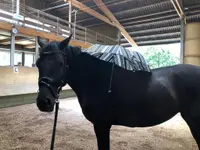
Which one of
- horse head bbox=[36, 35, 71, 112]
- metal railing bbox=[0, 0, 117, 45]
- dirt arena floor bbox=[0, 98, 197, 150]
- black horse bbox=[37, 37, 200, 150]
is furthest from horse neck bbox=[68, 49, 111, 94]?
metal railing bbox=[0, 0, 117, 45]

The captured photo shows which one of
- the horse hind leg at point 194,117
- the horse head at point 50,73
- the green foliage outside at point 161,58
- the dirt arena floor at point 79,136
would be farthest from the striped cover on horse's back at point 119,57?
the green foliage outside at point 161,58

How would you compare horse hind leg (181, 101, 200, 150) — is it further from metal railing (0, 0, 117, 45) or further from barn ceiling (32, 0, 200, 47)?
barn ceiling (32, 0, 200, 47)

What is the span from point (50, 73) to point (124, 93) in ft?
1.90

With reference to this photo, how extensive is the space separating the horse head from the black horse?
27 millimetres

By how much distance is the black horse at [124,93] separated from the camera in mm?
1196

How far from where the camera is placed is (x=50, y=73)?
106 cm

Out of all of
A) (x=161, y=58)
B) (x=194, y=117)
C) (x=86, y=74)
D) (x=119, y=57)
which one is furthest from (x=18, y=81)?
(x=161, y=58)

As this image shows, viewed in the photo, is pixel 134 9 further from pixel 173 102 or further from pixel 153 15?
pixel 173 102

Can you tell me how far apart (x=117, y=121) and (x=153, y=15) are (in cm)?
755

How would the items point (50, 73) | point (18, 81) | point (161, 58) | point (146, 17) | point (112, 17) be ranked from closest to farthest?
point (50, 73)
point (18, 81)
point (146, 17)
point (112, 17)
point (161, 58)

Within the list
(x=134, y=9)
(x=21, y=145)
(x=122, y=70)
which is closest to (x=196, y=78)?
(x=122, y=70)

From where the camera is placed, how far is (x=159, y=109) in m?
1.23

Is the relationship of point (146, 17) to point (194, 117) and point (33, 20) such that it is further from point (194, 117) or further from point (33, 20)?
point (194, 117)

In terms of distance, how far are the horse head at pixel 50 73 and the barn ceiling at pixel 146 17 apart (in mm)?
6882
